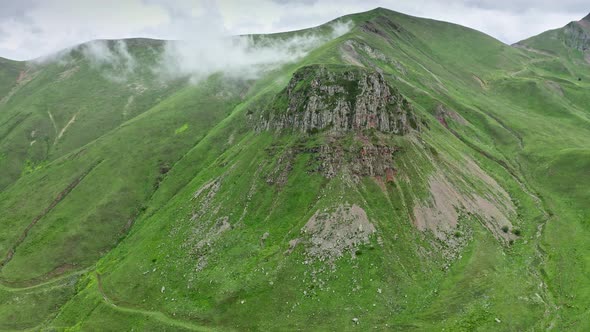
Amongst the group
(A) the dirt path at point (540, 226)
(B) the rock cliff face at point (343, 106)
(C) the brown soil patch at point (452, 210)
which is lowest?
(A) the dirt path at point (540, 226)

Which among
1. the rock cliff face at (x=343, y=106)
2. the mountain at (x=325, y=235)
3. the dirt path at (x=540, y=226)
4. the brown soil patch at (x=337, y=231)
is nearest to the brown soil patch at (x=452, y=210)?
the mountain at (x=325, y=235)

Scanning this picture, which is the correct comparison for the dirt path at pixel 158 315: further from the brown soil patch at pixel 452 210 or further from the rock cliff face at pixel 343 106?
the rock cliff face at pixel 343 106

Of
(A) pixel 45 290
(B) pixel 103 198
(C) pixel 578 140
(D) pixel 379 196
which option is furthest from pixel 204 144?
(C) pixel 578 140

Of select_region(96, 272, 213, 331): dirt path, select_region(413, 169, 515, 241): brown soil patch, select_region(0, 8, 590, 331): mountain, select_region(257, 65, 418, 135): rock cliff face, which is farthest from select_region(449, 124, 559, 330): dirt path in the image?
select_region(96, 272, 213, 331): dirt path

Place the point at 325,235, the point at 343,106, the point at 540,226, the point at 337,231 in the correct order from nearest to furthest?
the point at 325,235, the point at 337,231, the point at 540,226, the point at 343,106

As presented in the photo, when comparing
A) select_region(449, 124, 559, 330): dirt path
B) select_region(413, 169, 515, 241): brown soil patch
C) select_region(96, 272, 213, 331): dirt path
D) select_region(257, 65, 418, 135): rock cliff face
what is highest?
select_region(257, 65, 418, 135): rock cliff face

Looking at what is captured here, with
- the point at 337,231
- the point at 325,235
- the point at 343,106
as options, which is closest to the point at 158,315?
the point at 325,235

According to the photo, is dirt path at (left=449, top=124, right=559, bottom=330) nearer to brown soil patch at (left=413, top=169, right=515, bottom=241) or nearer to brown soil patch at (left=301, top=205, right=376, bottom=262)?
brown soil patch at (left=413, top=169, right=515, bottom=241)

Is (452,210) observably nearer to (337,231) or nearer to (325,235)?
(337,231)
